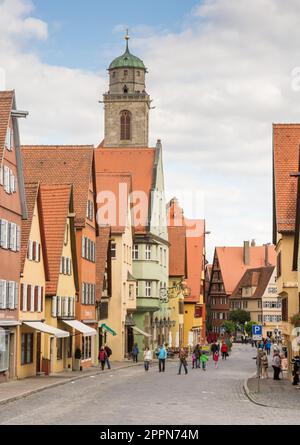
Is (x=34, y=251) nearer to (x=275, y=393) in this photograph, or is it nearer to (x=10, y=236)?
(x=10, y=236)

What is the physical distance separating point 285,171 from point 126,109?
57547 mm

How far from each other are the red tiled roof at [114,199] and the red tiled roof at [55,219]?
18261mm

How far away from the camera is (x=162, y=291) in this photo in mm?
82188

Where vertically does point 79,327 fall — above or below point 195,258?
below

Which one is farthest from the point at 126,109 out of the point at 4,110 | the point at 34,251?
the point at 4,110

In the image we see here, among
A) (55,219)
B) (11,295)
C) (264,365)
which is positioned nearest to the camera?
(11,295)

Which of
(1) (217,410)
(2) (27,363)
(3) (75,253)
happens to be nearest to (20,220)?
(2) (27,363)

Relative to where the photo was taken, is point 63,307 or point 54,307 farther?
point 63,307

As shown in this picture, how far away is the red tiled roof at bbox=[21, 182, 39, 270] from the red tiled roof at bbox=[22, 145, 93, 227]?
9.78 m

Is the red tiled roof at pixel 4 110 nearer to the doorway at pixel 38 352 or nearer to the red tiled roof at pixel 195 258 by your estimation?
the doorway at pixel 38 352

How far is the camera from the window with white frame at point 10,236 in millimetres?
39281

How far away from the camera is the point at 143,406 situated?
27.0 metres

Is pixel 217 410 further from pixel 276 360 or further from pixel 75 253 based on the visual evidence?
pixel 75 253

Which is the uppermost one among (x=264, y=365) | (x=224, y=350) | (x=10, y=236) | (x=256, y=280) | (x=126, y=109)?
(x=126, y=109)
